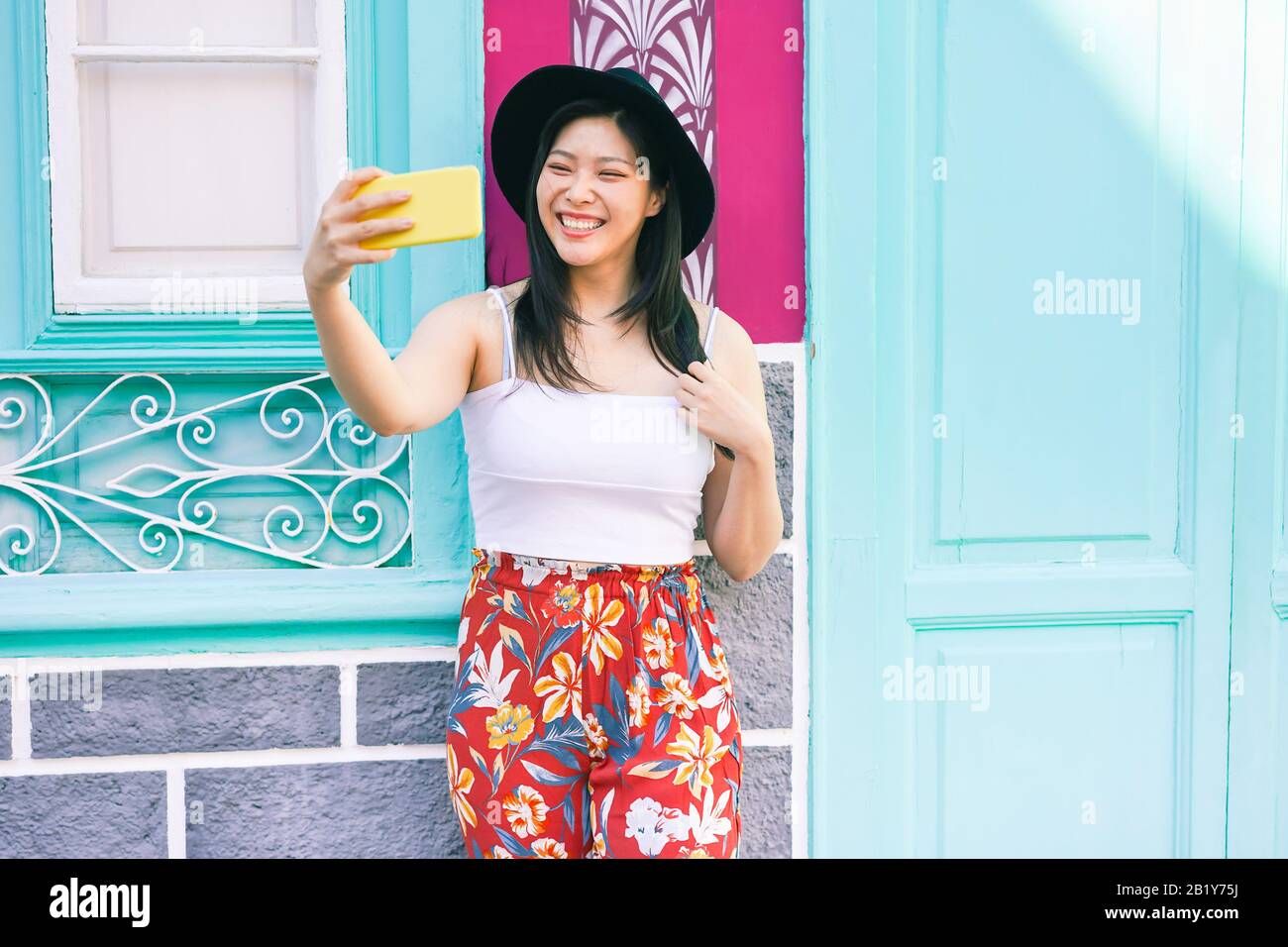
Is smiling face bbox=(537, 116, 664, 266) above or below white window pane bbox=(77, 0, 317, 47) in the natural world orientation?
below

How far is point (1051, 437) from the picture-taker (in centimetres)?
232

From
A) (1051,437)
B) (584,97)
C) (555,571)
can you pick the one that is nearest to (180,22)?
(584,97)

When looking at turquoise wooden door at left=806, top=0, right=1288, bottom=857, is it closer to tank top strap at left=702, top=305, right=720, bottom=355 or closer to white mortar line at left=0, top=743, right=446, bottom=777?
tank top strap at left=702, top=305, right=720, bottom=355

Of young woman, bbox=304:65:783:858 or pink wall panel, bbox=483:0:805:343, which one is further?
pink wall panel, bbox=483:0:805:343

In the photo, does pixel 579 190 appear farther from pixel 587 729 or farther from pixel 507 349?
pixel 587 729

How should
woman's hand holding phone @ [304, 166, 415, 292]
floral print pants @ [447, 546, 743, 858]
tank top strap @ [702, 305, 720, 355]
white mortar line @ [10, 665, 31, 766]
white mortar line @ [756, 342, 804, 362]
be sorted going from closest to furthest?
1. woman's hand holding phone @ [304, 166, 415, 292]
2. floral print pants @ [447, 546, 743, 858]
3. tank top strap @ [702, 305, 720, 355]
4. white mortar line @ [10, 665, 31, 766]
5. white mortar line @ [756, 342, 804, 362]

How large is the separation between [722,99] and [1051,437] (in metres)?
1.00

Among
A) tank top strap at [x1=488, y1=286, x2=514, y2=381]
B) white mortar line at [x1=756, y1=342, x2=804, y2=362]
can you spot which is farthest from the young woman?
white mortar line at [x1=756, y1=342, x2=804, y2=362]

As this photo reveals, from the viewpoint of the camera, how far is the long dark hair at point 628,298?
1752mm

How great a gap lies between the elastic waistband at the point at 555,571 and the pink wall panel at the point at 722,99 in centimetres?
62

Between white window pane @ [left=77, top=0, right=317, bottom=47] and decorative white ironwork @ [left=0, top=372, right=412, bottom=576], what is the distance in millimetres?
658

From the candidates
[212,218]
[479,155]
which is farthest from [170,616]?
[479,155]

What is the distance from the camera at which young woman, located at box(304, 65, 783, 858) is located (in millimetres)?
1704

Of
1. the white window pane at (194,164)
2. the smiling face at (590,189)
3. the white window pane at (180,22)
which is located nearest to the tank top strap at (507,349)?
the smiling face at (590,189)
